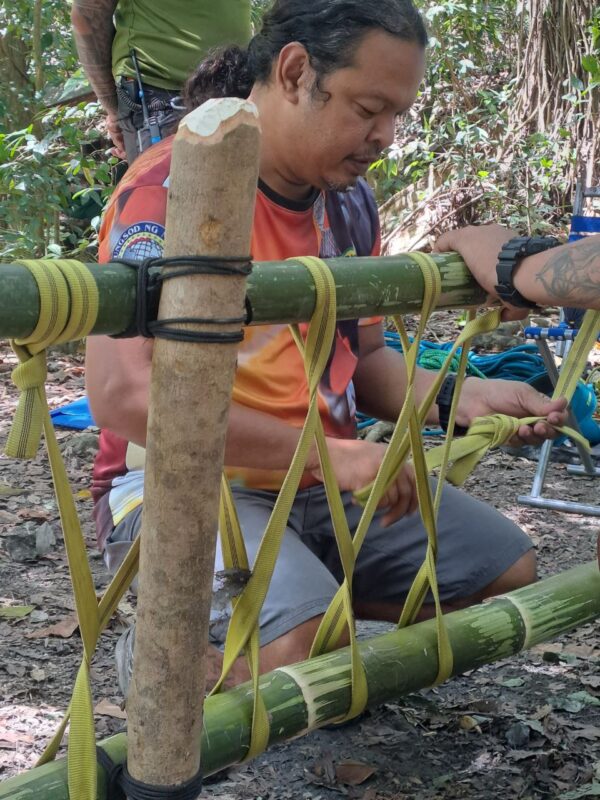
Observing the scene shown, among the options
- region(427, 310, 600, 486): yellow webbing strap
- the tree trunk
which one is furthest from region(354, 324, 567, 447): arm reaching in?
the tree trunk

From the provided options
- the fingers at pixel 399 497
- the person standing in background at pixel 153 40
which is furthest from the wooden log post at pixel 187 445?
the person standing in background at pixel 153 40

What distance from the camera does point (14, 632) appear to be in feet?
8.87

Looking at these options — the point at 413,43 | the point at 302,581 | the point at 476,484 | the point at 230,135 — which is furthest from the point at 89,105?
the point at 230,135

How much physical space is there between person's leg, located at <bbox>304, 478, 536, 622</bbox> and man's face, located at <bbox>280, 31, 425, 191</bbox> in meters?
0.69

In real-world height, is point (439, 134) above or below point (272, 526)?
above

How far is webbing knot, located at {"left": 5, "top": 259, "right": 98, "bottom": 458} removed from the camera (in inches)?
45.1

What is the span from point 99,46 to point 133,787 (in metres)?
3.07

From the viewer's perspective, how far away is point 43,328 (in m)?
1.14

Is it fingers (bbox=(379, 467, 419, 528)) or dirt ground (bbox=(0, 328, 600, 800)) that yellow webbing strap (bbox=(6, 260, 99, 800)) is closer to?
fingers (bbox=(379, 467, 419, 528))

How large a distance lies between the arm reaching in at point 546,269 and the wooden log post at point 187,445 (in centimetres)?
69

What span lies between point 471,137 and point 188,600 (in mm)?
6356

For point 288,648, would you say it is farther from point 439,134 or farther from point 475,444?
point 439,134

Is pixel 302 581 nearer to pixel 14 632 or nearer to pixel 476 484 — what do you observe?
pixel 14 632

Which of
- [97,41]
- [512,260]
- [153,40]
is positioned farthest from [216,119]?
[97,41]
